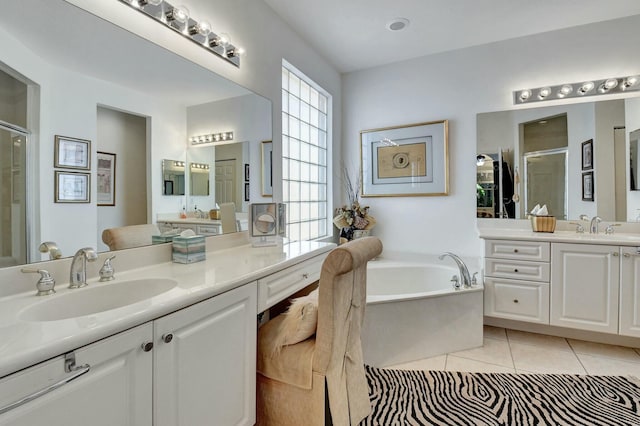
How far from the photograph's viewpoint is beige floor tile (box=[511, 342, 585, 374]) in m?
2.07

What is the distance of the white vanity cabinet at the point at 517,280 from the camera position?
7.62 feet

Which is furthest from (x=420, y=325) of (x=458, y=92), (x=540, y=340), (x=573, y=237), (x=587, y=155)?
(x=458, y=92)

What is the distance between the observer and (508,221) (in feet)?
9.32

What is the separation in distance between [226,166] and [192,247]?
62 cm

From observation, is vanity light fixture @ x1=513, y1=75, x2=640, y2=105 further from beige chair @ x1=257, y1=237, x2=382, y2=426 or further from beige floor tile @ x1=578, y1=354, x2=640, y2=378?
beige chair @ x1=257, y1=237, x2=382, y2=426

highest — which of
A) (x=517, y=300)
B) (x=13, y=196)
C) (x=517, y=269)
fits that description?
(x=13, y=196)

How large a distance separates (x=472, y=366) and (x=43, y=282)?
2.42m

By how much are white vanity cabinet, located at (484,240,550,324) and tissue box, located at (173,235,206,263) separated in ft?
7.22

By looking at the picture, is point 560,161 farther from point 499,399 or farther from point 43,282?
point 43,282

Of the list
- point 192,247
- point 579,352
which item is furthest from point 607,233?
point 192,247

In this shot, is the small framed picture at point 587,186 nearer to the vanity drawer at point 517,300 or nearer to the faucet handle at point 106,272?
the vanity drawer at point 517,300

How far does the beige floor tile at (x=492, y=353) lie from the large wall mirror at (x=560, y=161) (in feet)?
3.80

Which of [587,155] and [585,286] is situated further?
[587,155]

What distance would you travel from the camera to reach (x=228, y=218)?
77.4 inches
